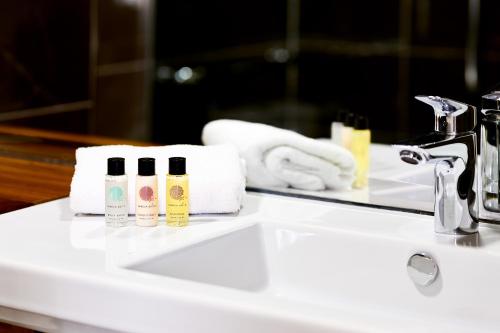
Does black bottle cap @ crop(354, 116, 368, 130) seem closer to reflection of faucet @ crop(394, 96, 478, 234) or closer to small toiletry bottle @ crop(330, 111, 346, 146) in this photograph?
small toiletry bottle @ crop(330, 111, 346, 146)

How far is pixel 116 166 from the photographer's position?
1125 millimetres

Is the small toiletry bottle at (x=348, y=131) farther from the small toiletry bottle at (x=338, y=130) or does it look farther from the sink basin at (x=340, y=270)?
the sink basin at (x=340, y=270)

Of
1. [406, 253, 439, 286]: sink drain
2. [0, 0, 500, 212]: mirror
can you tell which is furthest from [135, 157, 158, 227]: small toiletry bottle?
[0, 0, 500, 212]: mirror

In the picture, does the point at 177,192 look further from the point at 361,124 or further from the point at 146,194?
the point at 361,124

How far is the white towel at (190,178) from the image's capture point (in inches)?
46.0

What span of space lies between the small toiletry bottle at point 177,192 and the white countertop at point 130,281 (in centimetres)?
2

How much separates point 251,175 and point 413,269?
31 centimetres

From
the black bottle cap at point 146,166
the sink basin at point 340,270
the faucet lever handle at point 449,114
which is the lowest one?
the sink basin at point 340,270

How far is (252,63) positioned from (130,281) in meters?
1.66

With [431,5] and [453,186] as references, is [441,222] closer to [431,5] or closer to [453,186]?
[453,186]

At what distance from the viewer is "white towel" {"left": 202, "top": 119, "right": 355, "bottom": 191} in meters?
1.27

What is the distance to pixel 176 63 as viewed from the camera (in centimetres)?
225

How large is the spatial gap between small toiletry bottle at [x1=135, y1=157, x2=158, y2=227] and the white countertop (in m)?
0.02

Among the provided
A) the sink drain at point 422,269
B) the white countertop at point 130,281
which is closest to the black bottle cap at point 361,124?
the white countertop at point 130,281
